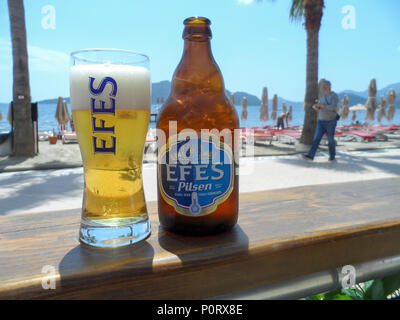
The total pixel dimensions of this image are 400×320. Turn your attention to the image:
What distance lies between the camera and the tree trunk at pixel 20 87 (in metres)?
7.93

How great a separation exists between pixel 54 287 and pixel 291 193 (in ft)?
3.50

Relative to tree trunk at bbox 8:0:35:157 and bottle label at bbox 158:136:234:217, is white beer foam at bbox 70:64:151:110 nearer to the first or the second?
bottle label at bbox 158:136:234:217

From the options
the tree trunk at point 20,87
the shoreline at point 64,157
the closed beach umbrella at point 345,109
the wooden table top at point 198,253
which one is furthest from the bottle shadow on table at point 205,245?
the closed beach umbrella at point 345,109

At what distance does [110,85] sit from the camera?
875mm

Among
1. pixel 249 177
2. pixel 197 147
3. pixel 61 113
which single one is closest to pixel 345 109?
pixel 61 113

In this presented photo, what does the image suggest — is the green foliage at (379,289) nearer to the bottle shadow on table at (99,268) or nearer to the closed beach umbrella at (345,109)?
the bottle shadow on table at (99,268)

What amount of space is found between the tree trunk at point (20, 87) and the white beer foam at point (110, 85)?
330 inches

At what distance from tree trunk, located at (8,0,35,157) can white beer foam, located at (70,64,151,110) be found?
27.5 feet
